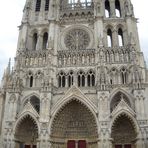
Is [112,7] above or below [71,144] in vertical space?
above

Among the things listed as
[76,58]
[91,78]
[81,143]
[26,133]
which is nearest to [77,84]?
[91,78]

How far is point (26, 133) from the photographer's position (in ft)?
75.9

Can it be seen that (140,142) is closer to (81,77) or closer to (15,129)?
(81,77)

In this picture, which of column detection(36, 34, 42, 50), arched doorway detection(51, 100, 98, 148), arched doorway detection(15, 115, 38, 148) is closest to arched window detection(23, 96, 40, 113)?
arched doorway detection(15, 115, 38, 148)

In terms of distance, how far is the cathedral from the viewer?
2147 cm

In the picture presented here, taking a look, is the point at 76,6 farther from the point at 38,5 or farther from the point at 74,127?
the point at 74,127

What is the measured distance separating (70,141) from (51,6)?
17.3 meters

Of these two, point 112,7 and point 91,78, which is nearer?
point 91,78

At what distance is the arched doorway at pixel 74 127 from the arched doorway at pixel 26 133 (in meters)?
2.30

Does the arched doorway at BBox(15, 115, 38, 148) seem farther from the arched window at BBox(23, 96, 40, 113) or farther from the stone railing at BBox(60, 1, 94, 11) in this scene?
the stone railing at BBox(60, 1, 94, 11)

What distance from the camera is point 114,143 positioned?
2173 centimetres

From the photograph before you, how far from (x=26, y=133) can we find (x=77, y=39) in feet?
40.5

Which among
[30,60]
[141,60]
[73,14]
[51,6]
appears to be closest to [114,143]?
[141,60]

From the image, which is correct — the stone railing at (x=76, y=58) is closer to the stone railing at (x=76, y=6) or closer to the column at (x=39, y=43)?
the column at (x=39, y=43)
